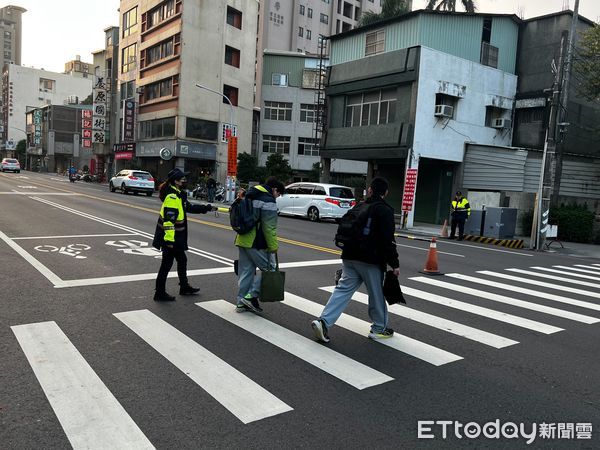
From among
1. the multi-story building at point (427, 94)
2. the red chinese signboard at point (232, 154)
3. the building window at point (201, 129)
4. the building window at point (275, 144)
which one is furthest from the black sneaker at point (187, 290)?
the building window at point (275, 144)

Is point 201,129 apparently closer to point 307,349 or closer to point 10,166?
point 10,166

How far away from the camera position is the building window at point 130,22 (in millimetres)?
51375

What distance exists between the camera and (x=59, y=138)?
277 ft

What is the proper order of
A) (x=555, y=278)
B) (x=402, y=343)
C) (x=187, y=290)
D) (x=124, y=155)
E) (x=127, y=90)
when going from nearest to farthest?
1. (x=402, y=343)
2. (x=187, y=290)
3. (x=555, y=278)
4. (x=124, y=155)
5. (x=127, y=90)

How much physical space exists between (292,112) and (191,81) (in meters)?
13.7

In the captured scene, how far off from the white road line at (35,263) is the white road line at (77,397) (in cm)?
263

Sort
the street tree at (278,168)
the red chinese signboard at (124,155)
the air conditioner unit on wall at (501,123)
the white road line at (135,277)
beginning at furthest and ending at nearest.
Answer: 1. the red chinese signboard at (124,155)
2. the street tree at (278,168)
3. the air conditioner unit on wall at (501,123)
4. the white road line at (135,277)

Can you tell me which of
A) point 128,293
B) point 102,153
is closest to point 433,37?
point 128,293

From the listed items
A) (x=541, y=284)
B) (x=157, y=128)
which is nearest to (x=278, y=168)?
(x=157, y=128)

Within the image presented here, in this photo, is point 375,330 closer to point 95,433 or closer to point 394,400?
point 394,400

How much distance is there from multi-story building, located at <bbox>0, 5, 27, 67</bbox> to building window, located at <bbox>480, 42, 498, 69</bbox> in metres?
159

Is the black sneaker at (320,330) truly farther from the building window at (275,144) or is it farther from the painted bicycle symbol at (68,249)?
the building window at (275,144)

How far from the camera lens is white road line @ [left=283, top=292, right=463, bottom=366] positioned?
510 centimetres

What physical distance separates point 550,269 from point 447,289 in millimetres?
4902
